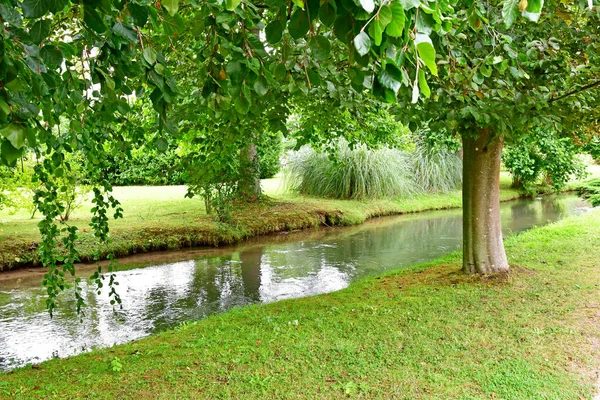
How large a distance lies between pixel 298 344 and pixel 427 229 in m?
10.4

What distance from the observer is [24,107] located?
6.04 feet

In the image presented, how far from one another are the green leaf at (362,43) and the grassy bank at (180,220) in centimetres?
935

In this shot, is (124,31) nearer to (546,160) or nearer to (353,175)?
(353,175)

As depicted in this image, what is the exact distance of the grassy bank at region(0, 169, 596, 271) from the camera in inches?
386

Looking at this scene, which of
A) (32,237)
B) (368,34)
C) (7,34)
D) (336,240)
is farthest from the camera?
(336,240)

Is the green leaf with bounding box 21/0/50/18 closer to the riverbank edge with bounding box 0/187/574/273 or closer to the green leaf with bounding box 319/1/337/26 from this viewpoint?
the green leaf with bounding box 319/1/337/26

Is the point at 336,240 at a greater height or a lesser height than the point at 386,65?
lesser

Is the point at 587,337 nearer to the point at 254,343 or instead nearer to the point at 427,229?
the point at 254,343

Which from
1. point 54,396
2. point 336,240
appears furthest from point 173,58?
point 336,240

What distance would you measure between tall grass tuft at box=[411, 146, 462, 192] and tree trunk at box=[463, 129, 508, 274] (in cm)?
1283

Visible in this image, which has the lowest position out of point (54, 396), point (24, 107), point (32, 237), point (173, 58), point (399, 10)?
point (54, 396)

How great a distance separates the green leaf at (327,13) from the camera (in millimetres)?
1424

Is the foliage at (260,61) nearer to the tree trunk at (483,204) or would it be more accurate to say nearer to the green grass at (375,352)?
the tree trunk at (483,204)

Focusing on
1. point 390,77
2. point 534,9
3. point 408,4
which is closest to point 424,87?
point 390,77
